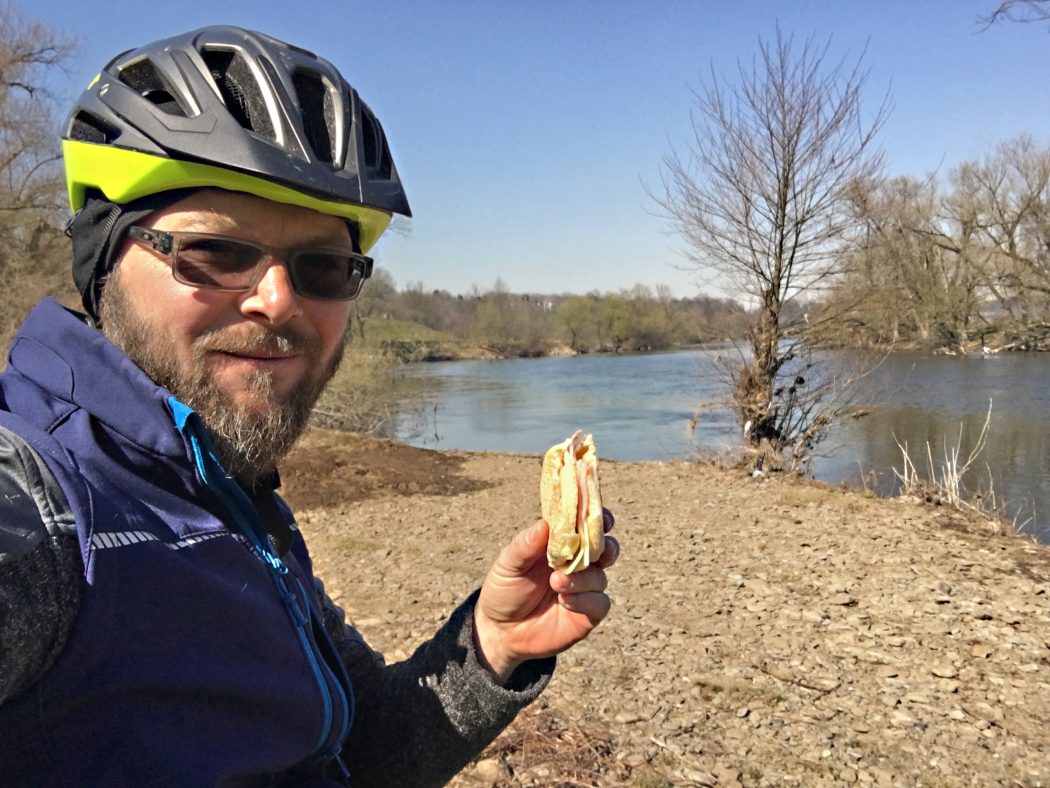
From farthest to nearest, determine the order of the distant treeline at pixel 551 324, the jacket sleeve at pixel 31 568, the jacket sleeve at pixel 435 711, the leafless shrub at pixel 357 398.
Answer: the distant treeline at pixel 551 324 → the leafless shrub at pixel 357 398 → the jacket sleeve at pixel 435 711 → the jacket sleeve at pixel 31 568

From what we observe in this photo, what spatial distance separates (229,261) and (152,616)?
71cm

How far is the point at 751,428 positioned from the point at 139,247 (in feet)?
39.0

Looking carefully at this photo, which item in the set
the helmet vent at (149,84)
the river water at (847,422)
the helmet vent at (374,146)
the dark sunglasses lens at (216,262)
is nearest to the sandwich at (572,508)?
the dark sunglasses lens at (216,262)

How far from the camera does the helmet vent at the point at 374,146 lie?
1.76 metres

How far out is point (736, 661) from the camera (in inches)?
180

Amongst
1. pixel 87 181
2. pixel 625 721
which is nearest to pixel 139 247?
pixel 87 181

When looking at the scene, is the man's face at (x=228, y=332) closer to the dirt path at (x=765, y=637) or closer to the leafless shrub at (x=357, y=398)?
the dirt path at (x=765, y=637)

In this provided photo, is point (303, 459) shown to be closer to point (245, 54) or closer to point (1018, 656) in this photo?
point (1018, 656)

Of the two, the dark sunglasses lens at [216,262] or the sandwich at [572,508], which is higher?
the dark sunglasses lens at [216,262]

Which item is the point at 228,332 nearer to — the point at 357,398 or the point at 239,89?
the point at 239,89

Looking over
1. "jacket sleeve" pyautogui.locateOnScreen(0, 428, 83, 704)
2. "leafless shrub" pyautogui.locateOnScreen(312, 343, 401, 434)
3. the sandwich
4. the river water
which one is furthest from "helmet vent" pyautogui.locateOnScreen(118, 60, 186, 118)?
"leafless shrub" pyautogui.locateOnScreen(312, 343, 401, 434)

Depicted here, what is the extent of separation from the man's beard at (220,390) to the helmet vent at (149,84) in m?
0.40

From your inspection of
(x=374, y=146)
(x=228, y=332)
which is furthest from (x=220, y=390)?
(x=374, y=146)

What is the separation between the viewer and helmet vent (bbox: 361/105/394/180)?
1.76 meters
